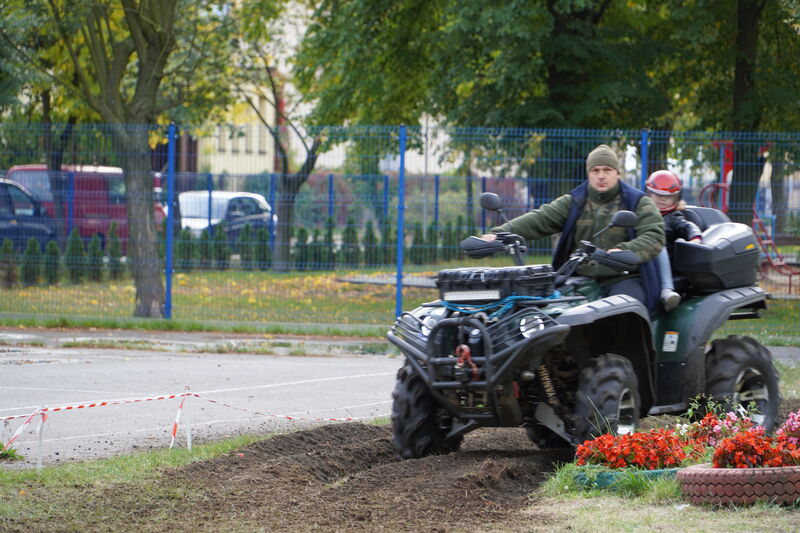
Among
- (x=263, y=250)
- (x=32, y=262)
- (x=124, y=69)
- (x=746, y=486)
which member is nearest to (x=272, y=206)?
(x=263, y=250)

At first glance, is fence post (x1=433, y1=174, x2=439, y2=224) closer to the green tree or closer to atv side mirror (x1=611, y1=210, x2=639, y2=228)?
the green tree

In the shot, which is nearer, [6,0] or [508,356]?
[508,356]

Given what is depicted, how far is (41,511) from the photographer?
631 centimetres

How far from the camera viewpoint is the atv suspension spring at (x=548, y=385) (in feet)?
23.9

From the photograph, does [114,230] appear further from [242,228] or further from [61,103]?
[61,103]

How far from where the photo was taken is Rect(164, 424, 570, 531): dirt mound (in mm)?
6129

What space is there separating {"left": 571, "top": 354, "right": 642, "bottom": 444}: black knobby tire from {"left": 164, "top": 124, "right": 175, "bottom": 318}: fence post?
11870mm

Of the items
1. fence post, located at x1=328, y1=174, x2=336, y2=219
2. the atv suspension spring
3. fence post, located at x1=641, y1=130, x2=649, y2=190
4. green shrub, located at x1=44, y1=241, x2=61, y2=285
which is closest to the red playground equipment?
fence post, located at x1=641, y1=130, x2=649, y2=190

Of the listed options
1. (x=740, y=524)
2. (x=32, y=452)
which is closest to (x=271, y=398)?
(x=32, y=452)

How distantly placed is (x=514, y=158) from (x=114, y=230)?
7.00m

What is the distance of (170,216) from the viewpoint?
18375 mm

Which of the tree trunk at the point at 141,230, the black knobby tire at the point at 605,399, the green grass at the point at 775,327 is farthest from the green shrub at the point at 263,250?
the black knobby tire at the point at 605,399

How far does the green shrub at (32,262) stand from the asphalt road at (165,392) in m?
3.54

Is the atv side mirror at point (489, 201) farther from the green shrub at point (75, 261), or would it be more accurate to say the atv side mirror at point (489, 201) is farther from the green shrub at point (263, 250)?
the green shrub at point (75, 261)
